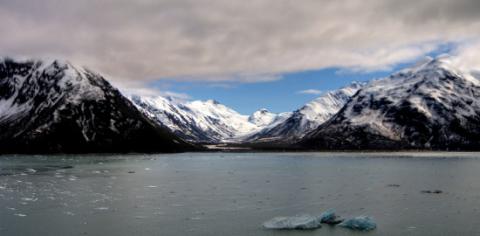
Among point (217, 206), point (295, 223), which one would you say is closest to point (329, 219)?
point (295, 223)

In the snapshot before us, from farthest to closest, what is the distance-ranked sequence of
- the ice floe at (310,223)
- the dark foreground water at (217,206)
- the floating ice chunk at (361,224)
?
the dark foreground water at (217,206)
the ice floe at (310,223)
the floating ice chunk at (361,224)

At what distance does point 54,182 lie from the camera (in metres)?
95.4

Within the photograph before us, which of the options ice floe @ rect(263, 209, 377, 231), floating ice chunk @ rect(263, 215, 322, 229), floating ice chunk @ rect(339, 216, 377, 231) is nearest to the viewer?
floating ice chunk @ rect(339, 216, 377, 231)

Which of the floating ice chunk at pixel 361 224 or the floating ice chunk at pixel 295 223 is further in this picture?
the floating ice chunk at pixel 295 223

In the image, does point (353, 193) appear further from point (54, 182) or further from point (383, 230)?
point (54, 182)

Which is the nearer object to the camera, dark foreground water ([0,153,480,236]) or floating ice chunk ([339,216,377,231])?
floating ice chunk ([339,216,377,231])

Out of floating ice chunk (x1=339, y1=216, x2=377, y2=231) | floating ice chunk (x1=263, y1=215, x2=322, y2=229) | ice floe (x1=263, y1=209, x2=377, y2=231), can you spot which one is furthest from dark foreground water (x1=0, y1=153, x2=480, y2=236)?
floating ice chunk (x1=263, y1=215, x2=322, y2=229)

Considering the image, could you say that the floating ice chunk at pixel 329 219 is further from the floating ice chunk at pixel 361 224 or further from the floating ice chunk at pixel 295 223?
the floating ice chunk at pixel 361 224

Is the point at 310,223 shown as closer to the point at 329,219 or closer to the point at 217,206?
the point at 329,219

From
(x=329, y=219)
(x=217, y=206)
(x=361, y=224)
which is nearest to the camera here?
(x=361, y=224)

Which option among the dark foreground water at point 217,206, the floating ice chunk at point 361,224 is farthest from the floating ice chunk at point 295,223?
the floating ice chunk at point 361,224

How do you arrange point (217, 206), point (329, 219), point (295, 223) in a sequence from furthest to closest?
point (217, 206) < point (329, 219) < point (295, 223)

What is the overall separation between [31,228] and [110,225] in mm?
7424

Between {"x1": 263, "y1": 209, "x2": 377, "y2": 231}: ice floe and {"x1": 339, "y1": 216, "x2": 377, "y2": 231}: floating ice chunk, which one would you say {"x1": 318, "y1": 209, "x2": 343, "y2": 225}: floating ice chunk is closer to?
{"x1": 263, "y1": 209, "x2": 377, "y2": 231}: ice floe
